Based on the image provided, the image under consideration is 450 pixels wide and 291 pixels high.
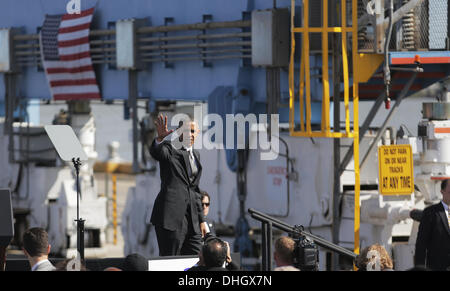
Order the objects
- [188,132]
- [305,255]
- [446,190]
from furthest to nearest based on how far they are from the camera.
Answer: [188,132]
[446,190]
[305,255]

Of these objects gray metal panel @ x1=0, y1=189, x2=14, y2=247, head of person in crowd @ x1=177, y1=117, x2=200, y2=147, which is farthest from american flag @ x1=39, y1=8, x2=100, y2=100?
gray metal panel @ x1=0, y1=189, x2=14, y2=247

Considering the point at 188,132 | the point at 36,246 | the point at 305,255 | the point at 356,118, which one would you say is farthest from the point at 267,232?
the point at 356,118

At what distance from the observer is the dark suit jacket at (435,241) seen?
34.1 feet

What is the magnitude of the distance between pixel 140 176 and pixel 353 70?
18.1ft

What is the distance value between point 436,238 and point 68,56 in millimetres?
8881

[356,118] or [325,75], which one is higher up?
A: [325,75]

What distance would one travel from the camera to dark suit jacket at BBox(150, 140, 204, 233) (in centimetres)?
1106

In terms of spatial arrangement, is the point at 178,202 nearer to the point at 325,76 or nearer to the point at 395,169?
the point at 325,76

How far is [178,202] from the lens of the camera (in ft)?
36.4

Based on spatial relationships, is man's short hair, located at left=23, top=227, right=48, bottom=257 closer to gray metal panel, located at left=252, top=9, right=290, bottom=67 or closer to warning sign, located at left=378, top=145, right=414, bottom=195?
warning sign, located at left=378, top=145, right=414, bottom=195

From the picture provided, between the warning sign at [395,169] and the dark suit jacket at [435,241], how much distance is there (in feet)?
10.1

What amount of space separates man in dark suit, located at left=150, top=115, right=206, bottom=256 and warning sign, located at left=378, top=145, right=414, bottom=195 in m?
3.09
